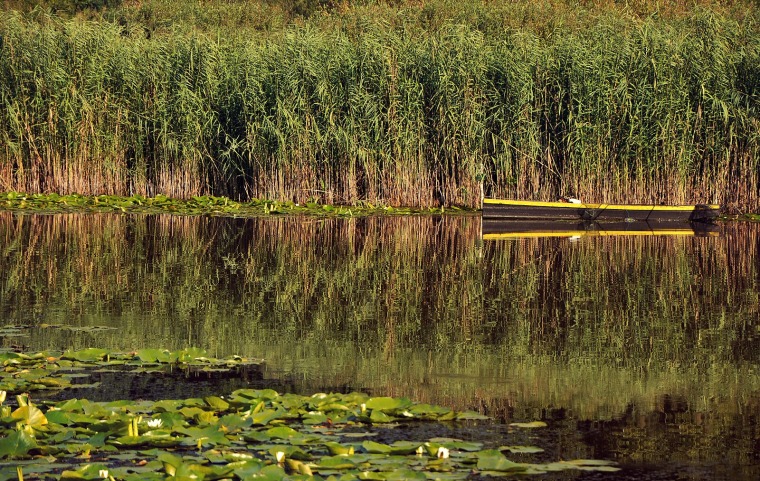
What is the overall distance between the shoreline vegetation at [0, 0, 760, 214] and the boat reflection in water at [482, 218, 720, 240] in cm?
63

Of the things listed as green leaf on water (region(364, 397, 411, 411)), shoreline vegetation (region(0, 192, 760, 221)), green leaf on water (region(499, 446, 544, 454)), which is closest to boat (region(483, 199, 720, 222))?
shoreline vegetation (region(0, 192, 760, 221))

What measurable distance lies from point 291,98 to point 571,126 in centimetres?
485

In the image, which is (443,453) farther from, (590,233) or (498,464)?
(590,233)

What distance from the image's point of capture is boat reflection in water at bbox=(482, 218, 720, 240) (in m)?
18.6

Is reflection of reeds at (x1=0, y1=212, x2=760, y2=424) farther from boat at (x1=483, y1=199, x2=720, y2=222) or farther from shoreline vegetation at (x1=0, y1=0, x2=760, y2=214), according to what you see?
shoreline vegetation at (x1=0, y1=0, x2=760, y2=214)

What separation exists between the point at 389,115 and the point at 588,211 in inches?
150

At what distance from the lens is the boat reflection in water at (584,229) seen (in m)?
18.6

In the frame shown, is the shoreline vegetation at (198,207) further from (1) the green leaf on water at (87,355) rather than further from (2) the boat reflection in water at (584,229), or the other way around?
(1) the green leaf on water at (87,355)

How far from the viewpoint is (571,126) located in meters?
20.5

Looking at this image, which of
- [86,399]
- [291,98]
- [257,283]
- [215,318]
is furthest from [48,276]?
[291,98]

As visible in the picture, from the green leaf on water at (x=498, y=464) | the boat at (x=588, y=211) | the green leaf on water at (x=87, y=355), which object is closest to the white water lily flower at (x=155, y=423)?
the green leaf on water at (x=498, y=464)

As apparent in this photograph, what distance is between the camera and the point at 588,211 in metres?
19.8

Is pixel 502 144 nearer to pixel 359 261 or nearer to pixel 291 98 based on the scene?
pixel 291 98

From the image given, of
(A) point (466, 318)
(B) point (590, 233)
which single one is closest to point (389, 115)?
(B) point (590, 233)
